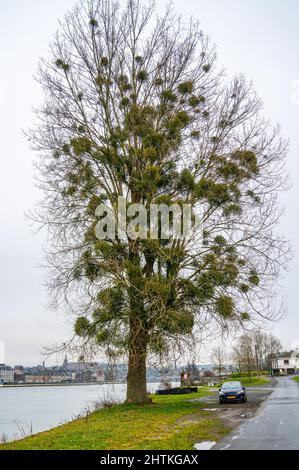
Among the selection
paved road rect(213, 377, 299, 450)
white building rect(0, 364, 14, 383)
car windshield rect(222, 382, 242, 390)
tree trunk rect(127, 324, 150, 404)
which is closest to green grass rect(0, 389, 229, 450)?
paved road rect(213, 377, 299, 450)

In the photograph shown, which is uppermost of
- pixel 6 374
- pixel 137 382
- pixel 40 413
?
pixel 137 382

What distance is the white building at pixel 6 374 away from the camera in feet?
498

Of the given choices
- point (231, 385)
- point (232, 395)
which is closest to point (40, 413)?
point (231, 385)

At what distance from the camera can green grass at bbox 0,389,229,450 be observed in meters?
11.3

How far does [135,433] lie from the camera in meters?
13.0

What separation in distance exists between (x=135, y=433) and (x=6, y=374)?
155 m

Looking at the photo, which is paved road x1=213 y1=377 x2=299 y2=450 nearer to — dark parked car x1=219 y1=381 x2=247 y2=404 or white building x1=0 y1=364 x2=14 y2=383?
dark parked car x1=219 y1=381 x2=247 y2=404

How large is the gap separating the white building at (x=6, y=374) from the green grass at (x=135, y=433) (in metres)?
142

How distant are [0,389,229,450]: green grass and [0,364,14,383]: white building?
466ft

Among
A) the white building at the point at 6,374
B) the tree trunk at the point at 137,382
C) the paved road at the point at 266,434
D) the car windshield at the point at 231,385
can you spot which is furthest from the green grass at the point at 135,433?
the white building at the point at 6,374

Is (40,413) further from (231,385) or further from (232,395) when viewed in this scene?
(232,395)

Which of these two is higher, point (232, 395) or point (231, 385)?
point (231, 385)
